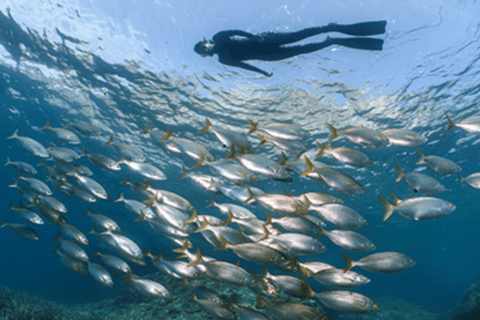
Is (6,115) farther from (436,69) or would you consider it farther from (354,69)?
(436,69)

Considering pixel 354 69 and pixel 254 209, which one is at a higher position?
pixel 354 69

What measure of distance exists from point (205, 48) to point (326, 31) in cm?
447

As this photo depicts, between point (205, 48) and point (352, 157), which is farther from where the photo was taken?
point (205, 48)

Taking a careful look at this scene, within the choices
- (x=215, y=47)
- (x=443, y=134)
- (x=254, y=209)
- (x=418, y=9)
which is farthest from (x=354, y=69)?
(x=254, y=209)

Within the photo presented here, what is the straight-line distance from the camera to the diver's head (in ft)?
29.2

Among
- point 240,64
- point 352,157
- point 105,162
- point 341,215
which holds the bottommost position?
point 105,162

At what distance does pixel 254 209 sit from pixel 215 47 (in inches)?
710

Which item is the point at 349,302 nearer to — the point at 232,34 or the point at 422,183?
the point at 422,183

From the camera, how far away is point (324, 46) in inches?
330

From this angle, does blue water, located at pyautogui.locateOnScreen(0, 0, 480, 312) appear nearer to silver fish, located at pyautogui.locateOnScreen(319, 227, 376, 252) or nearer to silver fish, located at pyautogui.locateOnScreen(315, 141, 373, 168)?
silver fish, located at pyautogui.locateOnScreen(315, 141, 373, 168)

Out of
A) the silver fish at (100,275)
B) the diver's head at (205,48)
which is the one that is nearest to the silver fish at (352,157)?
the silver fish at (100,275)

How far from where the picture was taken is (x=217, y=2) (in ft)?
26.0

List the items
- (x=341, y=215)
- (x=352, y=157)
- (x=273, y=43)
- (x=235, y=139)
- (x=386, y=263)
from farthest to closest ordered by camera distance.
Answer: (x=273, y=43) → (x=235, y=139) → (x=352, y=157) → (x=341, y=215) → (x=386, y=263)

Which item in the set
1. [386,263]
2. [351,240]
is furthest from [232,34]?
[386,263]
